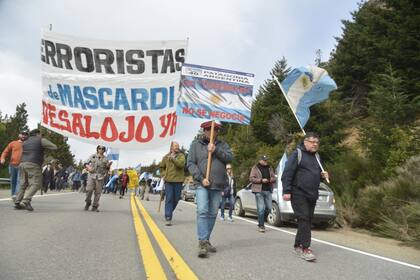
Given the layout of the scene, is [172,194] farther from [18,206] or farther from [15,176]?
[15,176]

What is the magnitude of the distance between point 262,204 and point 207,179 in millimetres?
4175

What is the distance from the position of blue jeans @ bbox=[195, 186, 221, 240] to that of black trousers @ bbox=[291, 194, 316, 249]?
120cm

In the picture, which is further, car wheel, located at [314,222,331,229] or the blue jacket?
car wheel, located at [314,222,331,229]

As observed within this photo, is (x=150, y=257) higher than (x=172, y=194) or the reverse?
the reverse

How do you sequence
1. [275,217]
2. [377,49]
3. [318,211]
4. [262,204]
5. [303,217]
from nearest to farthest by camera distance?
[303,217] → [262,204] → [318,211] → [275,217] → [377,49]

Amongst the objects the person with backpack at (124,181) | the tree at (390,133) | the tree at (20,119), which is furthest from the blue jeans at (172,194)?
the tree at (20,119)

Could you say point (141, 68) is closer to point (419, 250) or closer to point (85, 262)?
point (85, 262)

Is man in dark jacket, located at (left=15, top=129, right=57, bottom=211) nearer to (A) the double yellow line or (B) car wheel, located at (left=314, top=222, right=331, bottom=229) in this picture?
(A) the double yellow line

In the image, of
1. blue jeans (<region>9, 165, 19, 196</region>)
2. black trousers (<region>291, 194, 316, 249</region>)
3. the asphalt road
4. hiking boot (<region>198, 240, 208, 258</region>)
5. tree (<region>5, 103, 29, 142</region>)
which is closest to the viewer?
the asphalt road

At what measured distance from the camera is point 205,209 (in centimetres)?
602

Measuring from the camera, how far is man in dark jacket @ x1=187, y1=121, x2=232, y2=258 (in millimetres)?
6004

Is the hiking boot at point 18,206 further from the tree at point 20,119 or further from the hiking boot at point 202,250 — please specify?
the tree at point 20,119

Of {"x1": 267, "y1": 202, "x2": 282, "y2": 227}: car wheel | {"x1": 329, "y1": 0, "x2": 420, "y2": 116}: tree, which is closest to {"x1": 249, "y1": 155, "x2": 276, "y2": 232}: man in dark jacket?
{"x1": 267, "y1": 202, "x2": 282, "y2": 227}: car wheel

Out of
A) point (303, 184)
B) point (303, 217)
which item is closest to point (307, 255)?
point (303, 217)
